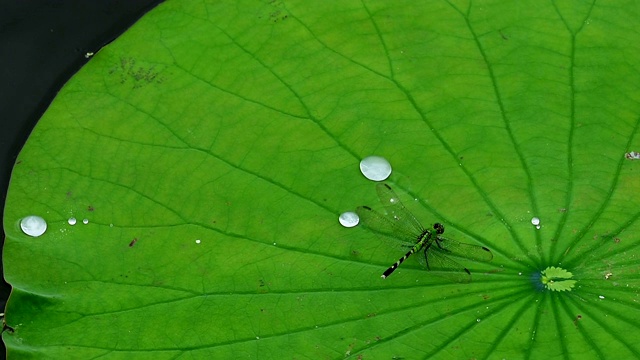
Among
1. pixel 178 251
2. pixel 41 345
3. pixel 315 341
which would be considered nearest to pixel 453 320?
pixel 315 341

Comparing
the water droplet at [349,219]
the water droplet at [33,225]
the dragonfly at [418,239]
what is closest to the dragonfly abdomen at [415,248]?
the dragonfly at [418,239]

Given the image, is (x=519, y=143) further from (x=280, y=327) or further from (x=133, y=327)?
(x=133, y=327)

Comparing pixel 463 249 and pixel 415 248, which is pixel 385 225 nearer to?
pixel 415 248

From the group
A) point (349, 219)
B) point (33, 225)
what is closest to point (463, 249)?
point (349, 219)

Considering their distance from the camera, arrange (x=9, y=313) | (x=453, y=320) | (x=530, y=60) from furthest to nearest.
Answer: (x=530, y=60), (x=9, y=313), (x=453, y=320)

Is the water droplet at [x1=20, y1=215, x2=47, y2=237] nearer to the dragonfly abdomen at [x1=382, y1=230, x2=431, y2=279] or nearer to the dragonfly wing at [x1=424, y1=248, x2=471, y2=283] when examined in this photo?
the dragonfly abdomen at [x1=382, y1=230, x2=431, y2=279]

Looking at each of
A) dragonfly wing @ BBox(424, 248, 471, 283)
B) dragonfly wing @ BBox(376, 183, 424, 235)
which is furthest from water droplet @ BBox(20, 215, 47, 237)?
dragonfly wing @ BBox(424, 248, 471, 283)
